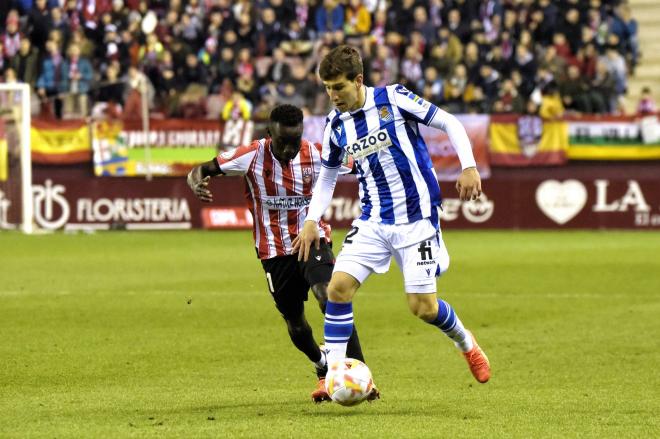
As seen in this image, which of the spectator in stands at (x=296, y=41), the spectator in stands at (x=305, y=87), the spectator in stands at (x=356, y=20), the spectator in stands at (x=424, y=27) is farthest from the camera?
the spectator in stands at (x=356, y=20)

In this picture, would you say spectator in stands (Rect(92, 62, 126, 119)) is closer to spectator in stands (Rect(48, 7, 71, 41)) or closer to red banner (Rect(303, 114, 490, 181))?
spectator in stands (Rect(48, 7, 71, 41))

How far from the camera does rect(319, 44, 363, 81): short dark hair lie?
24.9ft

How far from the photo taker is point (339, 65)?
24.9 ft

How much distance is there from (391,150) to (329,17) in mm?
21536

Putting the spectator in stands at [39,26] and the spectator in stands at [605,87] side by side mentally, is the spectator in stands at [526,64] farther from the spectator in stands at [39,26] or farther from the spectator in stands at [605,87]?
the spectator in stands at [39,26]

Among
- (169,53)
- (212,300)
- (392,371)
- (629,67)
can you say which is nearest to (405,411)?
(392,371)

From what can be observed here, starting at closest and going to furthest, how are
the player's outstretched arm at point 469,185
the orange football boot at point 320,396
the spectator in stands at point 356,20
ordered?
the player's outstretched arm at point 469,185, the orange football boot at point 320,396, the spectator in stands at point 356,20

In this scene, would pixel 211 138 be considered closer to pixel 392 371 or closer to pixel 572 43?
pixel 572 43

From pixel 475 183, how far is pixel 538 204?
63.9 feet

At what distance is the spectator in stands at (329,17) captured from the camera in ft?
95.2

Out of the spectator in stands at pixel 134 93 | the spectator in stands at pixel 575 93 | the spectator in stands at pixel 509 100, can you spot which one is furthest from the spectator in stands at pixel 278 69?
the spectator in stands at pixel 575 93

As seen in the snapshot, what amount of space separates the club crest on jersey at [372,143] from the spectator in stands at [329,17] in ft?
69.9

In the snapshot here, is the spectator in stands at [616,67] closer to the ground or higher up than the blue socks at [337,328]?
higher up

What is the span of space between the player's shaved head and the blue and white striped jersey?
0.52 metres
